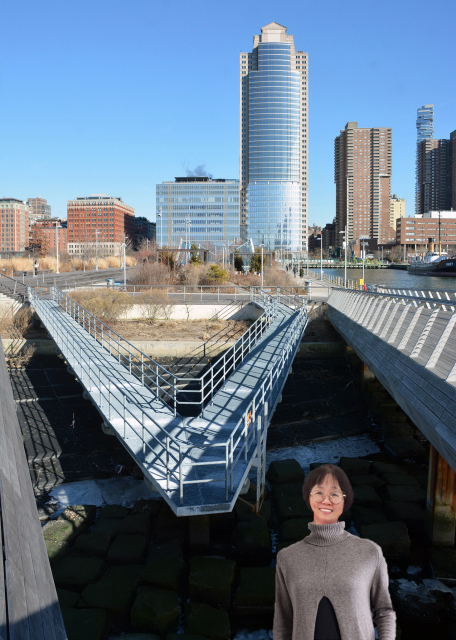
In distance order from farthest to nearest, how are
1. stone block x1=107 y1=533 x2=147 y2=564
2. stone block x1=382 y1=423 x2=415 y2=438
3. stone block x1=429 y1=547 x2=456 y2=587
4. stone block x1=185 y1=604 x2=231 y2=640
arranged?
stone block x1=382 y1=423 x2=415 y2=438 → stone block x1=429 y1=547 x2=456 y2=587 → stone block x1=107 y1=533 x2=147 y2=564 → stone block x1=185 y1=604 x2=231 y2=640

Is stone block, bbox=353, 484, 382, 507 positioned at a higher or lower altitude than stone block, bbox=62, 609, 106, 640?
lower

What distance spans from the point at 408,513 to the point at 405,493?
838 millimetres

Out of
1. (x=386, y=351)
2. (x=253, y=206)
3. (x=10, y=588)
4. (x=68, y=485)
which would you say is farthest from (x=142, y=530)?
(x=253, y=206)

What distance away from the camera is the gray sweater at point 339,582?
2600 mm

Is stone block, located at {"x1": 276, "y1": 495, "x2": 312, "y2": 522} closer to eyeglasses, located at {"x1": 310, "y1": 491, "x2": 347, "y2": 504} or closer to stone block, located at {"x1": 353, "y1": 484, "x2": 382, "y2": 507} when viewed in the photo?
stone block, located at {"x1": 353, "y1": 484, "x2": 382, "y2": 507}

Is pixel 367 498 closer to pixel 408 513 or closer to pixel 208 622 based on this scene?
pixel 408 513

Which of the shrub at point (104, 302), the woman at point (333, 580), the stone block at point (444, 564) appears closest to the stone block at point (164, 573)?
the stone block at point (444, 564)

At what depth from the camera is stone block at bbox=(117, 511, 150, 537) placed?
958 centimetres

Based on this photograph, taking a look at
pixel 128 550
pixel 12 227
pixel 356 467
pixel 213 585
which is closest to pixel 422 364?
pixel 356 467

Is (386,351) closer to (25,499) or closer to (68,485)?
(68,485)

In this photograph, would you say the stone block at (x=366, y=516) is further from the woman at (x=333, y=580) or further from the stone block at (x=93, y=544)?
the woman at (x=333, y=580)

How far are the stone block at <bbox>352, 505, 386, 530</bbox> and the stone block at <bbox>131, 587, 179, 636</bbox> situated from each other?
3.96 meters

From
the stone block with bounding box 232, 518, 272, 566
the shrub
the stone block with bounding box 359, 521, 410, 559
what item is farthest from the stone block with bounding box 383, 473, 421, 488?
the shrub

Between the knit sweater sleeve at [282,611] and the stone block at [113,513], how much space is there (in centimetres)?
794
